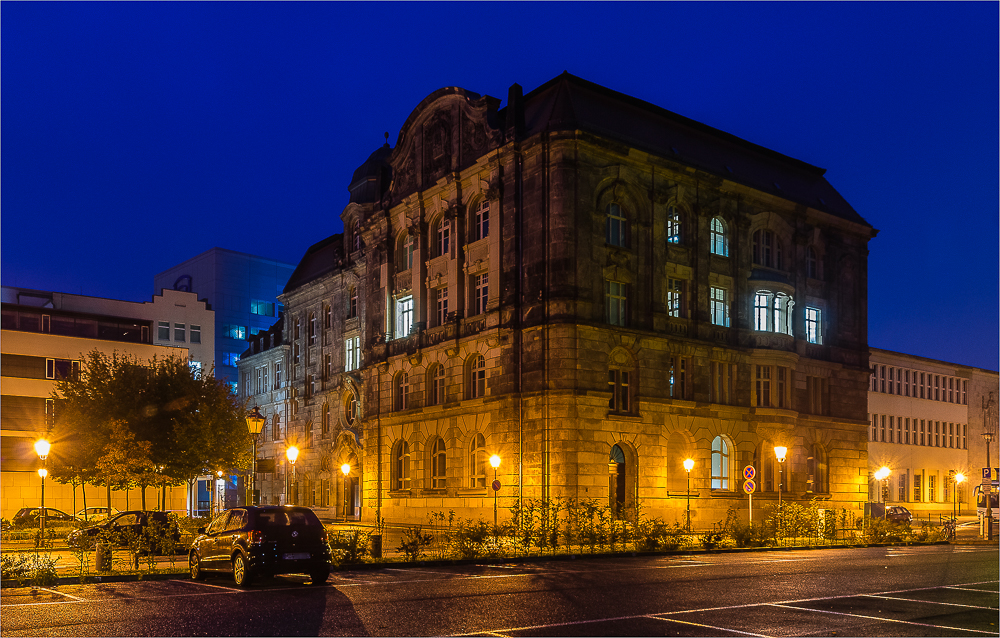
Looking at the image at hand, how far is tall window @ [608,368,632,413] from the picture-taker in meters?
44.8

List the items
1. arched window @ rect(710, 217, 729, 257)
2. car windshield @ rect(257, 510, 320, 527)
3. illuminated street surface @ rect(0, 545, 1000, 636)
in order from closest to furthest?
illuminated street surface @ rect(0, 545, 1000, 636)
car windshield @ rect(257, 510, 320, 527)
arched window @ rect(710, 217, 729, 257)

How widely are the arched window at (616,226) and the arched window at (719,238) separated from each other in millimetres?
5989

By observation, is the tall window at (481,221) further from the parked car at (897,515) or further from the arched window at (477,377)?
the parked car at (897,515)

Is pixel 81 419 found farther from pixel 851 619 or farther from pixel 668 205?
Result: pixel 851 619

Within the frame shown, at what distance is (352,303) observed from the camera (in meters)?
68.9

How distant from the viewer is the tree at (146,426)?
46.2 metres

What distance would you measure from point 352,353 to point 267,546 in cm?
4790

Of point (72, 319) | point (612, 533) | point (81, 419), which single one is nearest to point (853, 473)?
point (612, 533)

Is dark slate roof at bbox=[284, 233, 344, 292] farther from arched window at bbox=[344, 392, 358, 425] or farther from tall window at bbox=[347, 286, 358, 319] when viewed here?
arched window at bbox=[344, 392, 358, 425]

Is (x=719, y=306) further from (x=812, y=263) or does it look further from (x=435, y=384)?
(x=435, y=384)

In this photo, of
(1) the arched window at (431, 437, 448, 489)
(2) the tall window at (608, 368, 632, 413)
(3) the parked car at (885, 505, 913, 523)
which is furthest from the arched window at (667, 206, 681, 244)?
(3) the parked car at (885, 505, 913, 523)

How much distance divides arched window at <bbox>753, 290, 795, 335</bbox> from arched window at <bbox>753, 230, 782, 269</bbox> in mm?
1736

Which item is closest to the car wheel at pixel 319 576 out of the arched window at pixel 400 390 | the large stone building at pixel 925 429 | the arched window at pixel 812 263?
the arched window at pixel 400 390

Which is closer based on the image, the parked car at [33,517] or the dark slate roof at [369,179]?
the parked car at [33,517]
